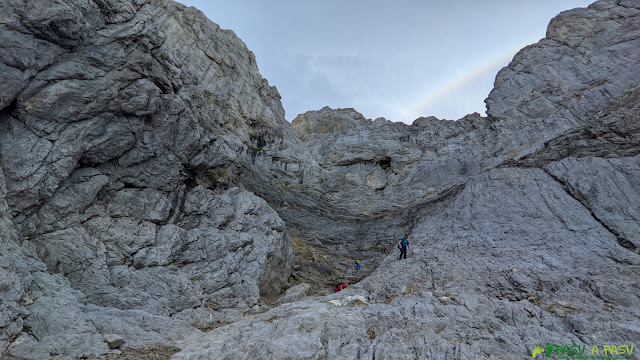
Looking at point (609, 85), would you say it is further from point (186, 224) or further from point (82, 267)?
point (82, 267)

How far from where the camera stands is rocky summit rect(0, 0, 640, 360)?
582 inches

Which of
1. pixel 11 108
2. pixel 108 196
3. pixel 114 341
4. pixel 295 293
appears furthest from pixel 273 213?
pixel 11 108

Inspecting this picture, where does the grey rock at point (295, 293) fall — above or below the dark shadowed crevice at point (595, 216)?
below

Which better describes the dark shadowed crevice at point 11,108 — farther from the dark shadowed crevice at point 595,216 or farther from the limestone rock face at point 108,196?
the dark shadowed crevice at point 595,216

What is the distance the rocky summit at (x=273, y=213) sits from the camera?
48.5 ft

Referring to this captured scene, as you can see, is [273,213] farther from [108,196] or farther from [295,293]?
[108,196]

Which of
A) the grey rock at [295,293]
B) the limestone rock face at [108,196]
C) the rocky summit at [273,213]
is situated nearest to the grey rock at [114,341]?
the rocky summit at [273,213]

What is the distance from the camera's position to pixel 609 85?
118 feet

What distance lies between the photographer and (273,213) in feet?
105

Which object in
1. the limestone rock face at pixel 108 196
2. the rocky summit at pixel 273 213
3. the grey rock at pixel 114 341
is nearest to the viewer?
the grey rock at pixel 114 341

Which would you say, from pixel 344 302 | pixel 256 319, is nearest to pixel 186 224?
pixel 256 319

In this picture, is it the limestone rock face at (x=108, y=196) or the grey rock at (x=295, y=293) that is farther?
the grey rock at (x=295, y=293)

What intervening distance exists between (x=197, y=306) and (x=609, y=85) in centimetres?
4514

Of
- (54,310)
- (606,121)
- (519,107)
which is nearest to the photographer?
(54,310)
